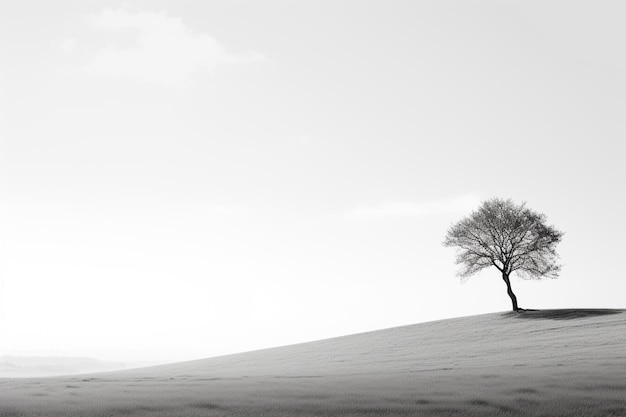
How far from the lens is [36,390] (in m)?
18.4

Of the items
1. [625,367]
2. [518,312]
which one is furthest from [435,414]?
[518,312]

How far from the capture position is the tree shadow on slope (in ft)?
170

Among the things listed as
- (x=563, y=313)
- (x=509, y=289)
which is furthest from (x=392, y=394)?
(x=509, y=289)

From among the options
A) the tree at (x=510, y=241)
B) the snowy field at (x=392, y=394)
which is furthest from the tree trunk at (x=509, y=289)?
Answer: the snowy field at (x=392, y=394)

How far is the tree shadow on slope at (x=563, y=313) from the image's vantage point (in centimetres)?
5169

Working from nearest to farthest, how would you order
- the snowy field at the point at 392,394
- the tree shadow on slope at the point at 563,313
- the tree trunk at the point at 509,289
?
the snowy field at the point at 392,394 → the tree shadow on slope at the point at 563,313 → the tree trunk at the point at 509,289

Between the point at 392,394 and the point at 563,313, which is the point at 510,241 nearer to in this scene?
the point at 563,313

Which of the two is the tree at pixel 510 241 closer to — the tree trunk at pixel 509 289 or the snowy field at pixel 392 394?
the tree trunk at pixel 509 289

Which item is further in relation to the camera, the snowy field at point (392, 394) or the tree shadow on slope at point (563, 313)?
the tree shadow on slope at point (563, 313)

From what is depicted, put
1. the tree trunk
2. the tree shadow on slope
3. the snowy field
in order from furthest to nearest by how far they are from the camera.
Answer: the tree trunk, the tree shadow on slope, the snowy field

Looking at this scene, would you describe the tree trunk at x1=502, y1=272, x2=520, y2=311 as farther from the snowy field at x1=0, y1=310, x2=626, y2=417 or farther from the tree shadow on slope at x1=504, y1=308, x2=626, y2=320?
the snowy field at x1=0, y1=310, x2=626, y2=417

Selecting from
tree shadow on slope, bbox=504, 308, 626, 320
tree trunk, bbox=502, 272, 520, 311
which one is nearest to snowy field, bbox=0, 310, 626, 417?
tree shadow on slope, bbox=504, 308, 626, 320

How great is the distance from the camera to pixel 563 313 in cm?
5425

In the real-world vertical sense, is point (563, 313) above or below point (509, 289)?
below
